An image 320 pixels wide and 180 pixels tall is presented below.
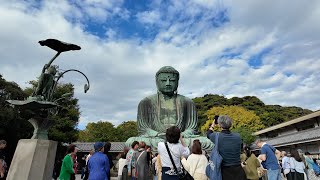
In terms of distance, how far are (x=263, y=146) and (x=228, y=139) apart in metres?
2.79

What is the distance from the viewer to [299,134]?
88.6 ft

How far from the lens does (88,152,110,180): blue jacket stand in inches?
214

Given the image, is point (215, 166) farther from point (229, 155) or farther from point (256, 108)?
point (256, 108)

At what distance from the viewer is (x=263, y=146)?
21.3 feet

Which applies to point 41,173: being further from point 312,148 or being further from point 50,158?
point 312,148

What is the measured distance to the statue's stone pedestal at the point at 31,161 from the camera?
19.0 feet

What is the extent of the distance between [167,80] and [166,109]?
1143 mm

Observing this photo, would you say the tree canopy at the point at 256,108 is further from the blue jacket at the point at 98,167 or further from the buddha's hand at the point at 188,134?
the blue jacket at the point at 98,167

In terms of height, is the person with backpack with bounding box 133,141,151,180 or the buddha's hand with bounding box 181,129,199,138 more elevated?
the buddha's hand with bounding box 181,129,199,138

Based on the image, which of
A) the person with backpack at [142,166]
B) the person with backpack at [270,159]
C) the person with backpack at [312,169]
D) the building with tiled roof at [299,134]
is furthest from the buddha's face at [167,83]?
the building with tiled roof at [299,134]

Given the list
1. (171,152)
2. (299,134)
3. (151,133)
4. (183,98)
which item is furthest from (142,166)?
(299,134)

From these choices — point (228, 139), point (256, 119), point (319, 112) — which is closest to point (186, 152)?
point (228, 139)

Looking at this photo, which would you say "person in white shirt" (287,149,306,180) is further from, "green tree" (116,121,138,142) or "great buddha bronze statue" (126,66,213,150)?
"green tree" (116,121,138,142)

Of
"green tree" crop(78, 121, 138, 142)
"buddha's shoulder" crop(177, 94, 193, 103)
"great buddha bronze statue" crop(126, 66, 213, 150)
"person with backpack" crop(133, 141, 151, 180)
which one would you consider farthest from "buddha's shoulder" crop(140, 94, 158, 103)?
"green tree" crop(78, 121, 138, 142)
